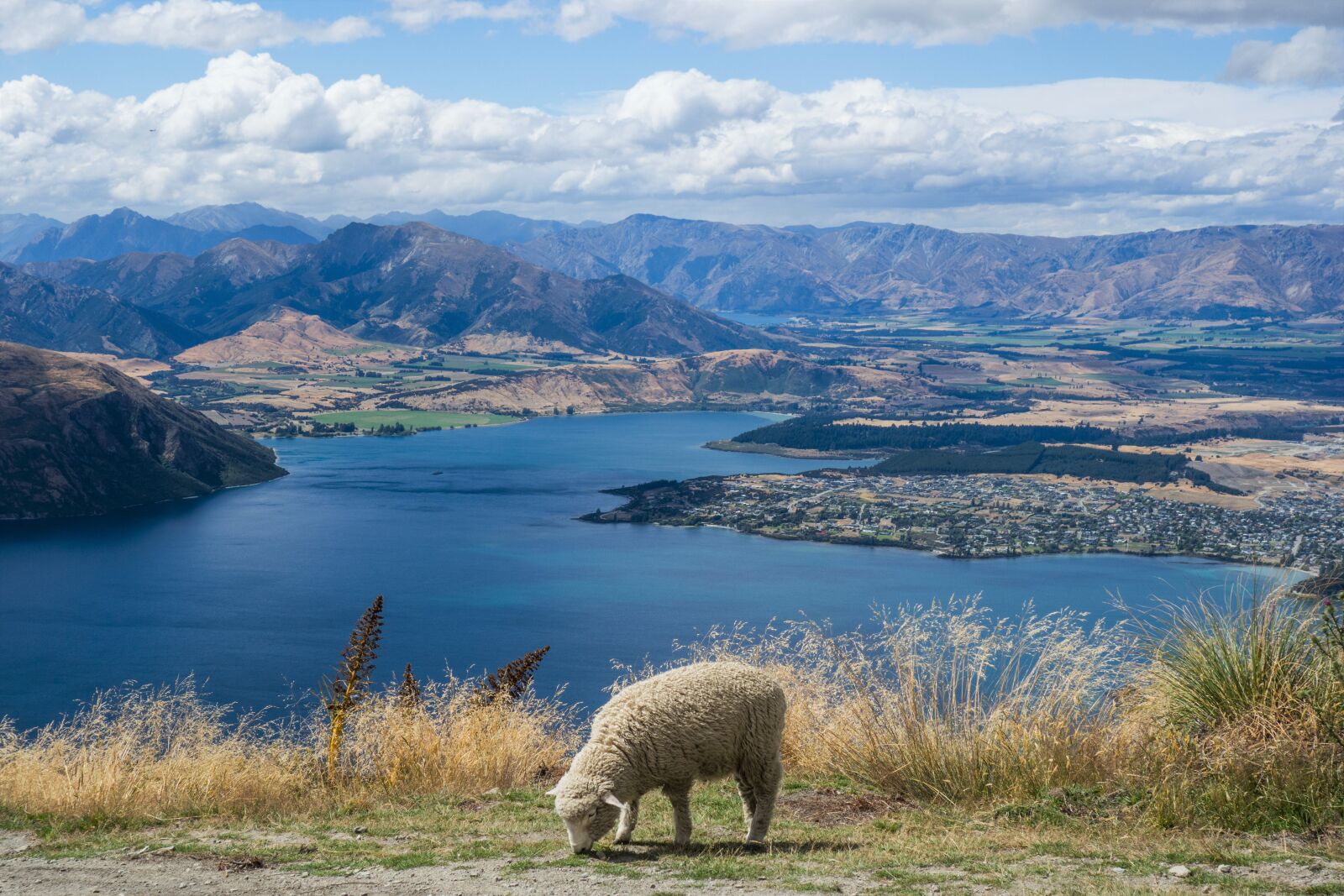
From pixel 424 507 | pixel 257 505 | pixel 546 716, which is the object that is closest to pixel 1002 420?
pixel 424 507

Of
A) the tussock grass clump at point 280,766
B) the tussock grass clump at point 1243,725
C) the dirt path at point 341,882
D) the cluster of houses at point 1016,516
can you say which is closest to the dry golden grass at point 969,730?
the tussock grass clump at point 1243,725

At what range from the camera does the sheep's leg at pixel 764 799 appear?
→ 9.86 metres

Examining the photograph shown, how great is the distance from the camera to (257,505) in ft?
356

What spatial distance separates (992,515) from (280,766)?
8924 centimetres

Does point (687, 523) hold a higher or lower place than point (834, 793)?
lower

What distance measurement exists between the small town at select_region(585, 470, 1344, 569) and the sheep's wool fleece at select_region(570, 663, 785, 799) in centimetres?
6709

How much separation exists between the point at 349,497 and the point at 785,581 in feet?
167

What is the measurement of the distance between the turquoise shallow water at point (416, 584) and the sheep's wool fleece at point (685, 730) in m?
37.4

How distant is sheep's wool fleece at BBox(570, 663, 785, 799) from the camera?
31.9 ft

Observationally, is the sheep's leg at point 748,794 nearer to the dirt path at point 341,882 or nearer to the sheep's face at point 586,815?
the sheep's face at point 586,815

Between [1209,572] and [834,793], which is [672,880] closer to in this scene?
[834,793]

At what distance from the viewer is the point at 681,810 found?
989cm

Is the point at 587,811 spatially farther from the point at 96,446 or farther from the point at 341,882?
the point at 96,446

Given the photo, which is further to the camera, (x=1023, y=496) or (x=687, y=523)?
(x=1023, y=496)
